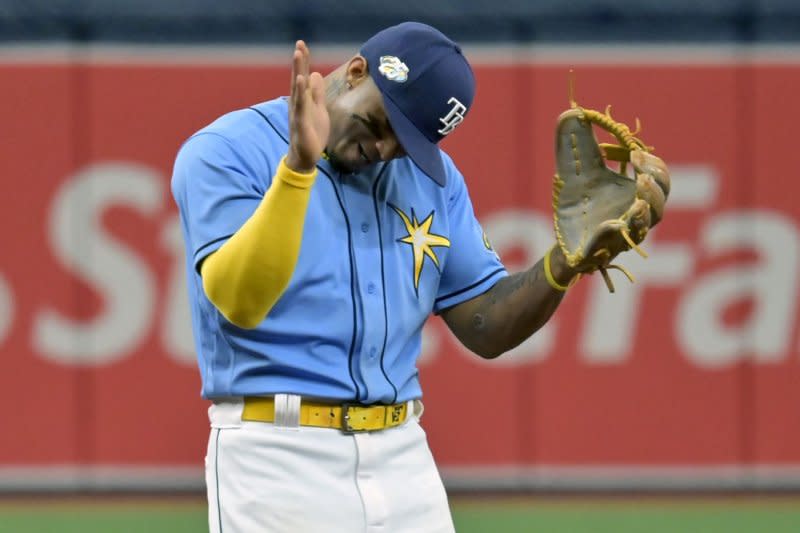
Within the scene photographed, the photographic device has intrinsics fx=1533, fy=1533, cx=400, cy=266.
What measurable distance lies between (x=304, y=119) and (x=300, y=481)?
65cm

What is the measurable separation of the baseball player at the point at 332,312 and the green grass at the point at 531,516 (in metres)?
3.09

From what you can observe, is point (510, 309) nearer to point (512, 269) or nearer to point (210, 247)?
point (210, 247)

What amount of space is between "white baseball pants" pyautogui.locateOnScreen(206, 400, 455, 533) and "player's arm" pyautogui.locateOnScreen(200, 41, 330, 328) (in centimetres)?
Result: 30

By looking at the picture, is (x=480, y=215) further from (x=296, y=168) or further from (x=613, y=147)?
(x=296, y=168)

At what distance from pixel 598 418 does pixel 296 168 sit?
4.23 m

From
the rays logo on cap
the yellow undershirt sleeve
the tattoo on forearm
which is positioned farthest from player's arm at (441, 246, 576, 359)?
the yellow undershirt sleeve

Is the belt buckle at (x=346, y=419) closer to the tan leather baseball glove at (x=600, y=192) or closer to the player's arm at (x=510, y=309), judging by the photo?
the player's arm at (x=510, y=309)

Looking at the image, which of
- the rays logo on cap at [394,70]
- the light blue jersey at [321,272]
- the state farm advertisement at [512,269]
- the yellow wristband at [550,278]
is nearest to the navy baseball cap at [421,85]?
the rays logo on cap at [394,70]

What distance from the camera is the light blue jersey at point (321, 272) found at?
8.46ft

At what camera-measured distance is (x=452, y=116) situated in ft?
8.92

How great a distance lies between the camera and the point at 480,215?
6.41 metres

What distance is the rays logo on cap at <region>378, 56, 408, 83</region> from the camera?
264 cm

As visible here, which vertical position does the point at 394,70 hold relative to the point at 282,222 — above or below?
above

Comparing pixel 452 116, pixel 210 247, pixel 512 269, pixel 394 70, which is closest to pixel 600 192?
pixel 452 116
